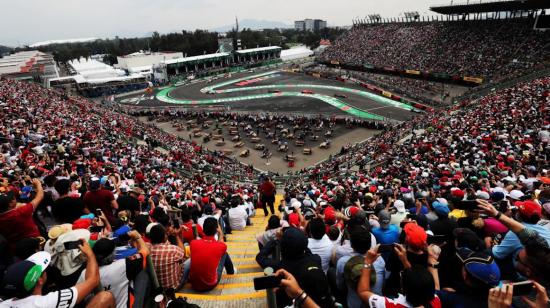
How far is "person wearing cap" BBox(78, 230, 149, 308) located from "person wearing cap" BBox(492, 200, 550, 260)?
15.5 ft

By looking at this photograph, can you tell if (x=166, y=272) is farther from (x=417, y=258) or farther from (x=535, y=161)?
(x=535, y=161)

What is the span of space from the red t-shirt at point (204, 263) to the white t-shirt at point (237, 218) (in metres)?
4.03

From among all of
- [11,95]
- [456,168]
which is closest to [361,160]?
[456,168]

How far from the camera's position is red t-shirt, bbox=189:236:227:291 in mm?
5129

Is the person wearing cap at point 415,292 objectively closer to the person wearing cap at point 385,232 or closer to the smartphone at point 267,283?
the smartphone at point 267,283

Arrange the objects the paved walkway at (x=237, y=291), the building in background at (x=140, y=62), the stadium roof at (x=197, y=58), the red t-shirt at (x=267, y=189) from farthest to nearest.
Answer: the building in background at (x=140, y=62) < the stadium roof at (x=197, y=58) < the red t-shirt at (x=267, y=189) < the paved walkway at (x=237, y=291)

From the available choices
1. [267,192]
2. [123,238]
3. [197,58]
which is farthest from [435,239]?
[197,58]

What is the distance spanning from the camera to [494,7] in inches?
1951

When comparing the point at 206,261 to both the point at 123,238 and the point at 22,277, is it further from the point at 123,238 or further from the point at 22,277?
the point at 22,277

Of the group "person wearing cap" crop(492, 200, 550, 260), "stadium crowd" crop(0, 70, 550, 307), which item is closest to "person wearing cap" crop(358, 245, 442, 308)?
"stadium crowd" crop(0, 70, 550, 307)

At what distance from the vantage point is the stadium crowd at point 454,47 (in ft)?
146

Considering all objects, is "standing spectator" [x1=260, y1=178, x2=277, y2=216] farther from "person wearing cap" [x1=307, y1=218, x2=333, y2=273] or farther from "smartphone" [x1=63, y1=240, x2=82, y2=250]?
"smartphone" [x1=63, y1=240, x2=82, y2=250]

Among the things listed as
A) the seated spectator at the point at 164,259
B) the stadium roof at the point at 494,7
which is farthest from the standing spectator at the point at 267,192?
the stadium roof at the point at 494,7

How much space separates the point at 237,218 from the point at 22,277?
6.46m
